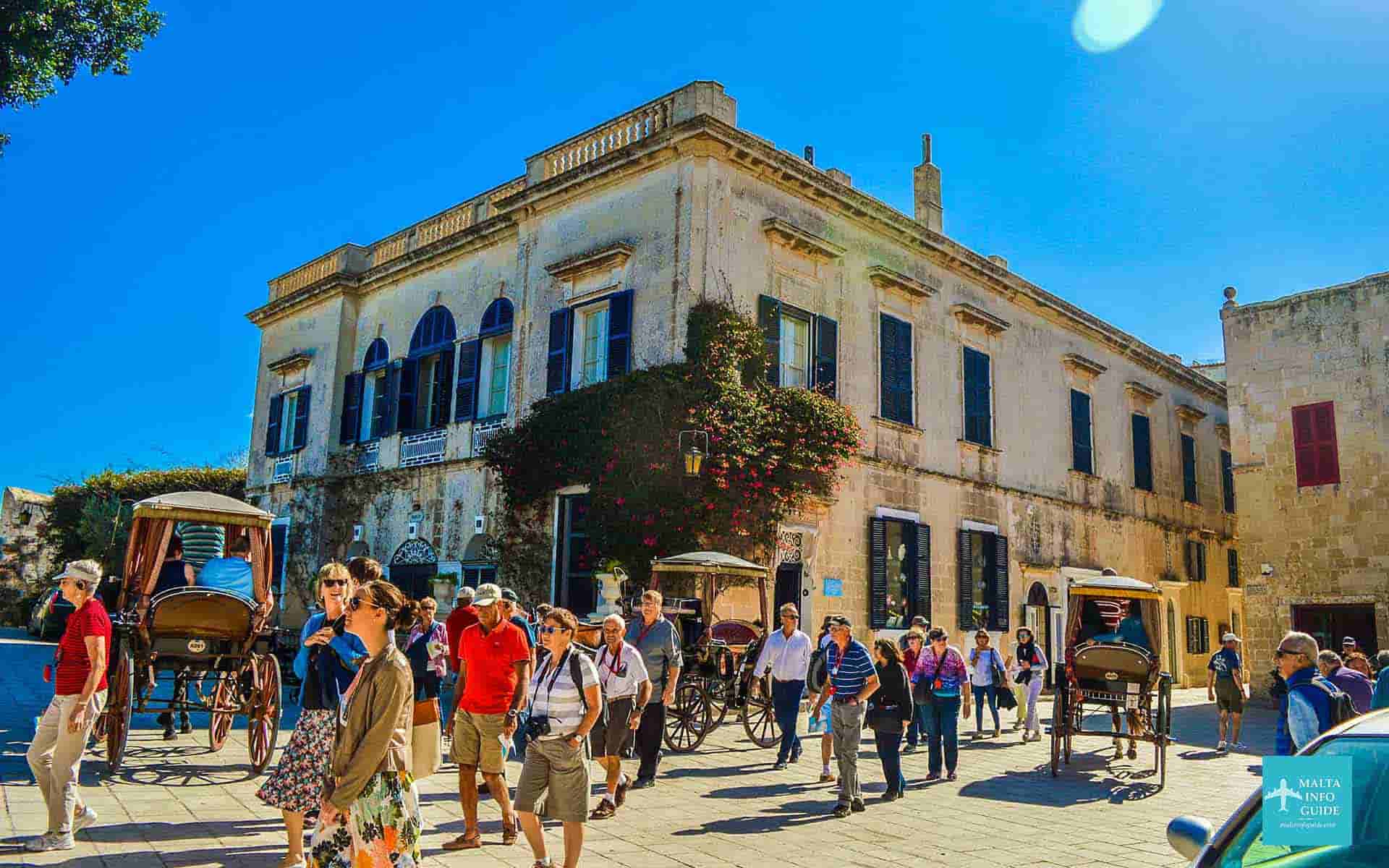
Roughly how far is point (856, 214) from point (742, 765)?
10.9 m

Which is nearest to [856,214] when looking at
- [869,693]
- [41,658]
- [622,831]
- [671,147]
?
[671,147]

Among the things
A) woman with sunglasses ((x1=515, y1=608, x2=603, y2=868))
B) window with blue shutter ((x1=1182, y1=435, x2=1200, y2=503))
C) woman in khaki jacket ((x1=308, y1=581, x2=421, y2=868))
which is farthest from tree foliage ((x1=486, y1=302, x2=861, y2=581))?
window with blue shutter ((x1=1182, y1=435, x2=1200, y2=503))

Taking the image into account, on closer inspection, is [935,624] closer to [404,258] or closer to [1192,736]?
[1192,736]

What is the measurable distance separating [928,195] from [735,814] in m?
16.6

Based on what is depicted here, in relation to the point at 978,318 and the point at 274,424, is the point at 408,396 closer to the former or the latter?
the point at 274,424

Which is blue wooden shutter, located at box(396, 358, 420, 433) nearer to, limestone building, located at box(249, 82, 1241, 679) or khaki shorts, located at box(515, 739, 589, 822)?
limestone building, located at box(249, 82, 1241, 679)

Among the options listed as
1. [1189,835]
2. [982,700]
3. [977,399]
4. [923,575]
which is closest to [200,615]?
[1189,835]

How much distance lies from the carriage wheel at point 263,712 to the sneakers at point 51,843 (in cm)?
258

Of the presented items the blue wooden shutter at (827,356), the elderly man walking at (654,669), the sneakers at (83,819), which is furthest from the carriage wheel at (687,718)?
the blue wooden shutter at (827,356)

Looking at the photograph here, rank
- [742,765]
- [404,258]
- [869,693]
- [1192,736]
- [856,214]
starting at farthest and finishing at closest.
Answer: [404,258]
[856,214]
[1192,736]
[742,765]
[869,693]

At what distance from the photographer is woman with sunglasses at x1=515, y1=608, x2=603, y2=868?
5.97 metres

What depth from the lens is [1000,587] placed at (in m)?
20.7

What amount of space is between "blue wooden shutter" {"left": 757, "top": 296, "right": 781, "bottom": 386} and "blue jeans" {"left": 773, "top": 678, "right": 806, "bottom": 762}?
250 inches

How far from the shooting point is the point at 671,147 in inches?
646
